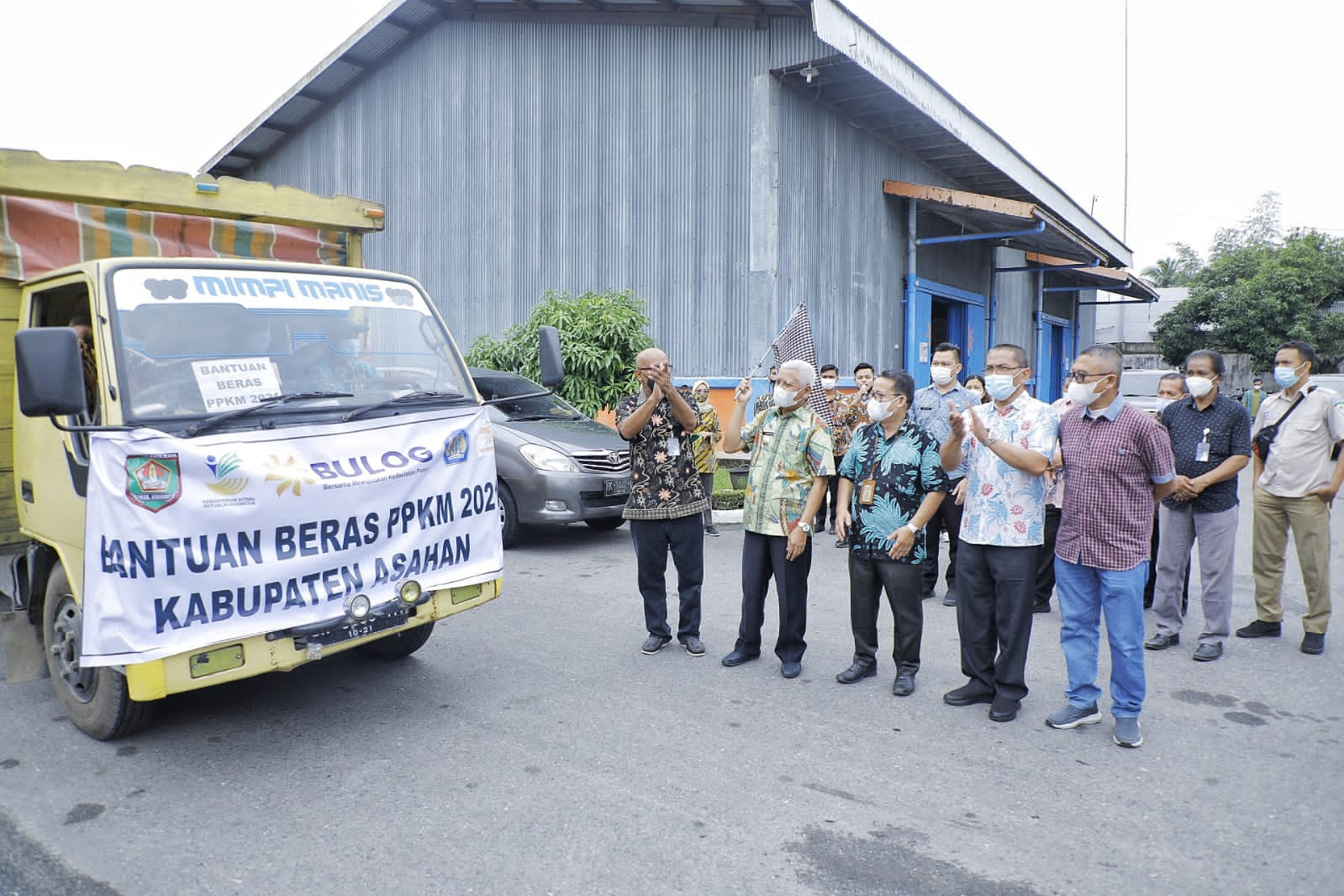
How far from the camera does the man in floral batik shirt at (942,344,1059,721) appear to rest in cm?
465

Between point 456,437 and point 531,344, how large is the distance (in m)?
9.06

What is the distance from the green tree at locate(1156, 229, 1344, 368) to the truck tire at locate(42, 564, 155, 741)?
3617 centimetres

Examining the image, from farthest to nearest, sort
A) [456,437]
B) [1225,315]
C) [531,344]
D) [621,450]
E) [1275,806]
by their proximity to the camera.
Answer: [1225,315]
[531,344]
[621,450]
[456,437]
[1275,806]

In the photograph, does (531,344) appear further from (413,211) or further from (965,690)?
(965,690)

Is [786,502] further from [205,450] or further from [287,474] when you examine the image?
[205,450]

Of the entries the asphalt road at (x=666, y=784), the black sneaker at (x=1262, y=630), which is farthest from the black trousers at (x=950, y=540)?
the black sneaker at (x=1262, y=630)

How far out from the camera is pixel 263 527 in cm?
395

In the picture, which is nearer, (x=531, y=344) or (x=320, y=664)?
(x=320, y=664)

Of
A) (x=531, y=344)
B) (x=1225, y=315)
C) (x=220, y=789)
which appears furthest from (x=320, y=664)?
(x=1225, y=315)

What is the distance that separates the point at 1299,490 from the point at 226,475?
609cm

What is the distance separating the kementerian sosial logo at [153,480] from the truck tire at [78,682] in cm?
89

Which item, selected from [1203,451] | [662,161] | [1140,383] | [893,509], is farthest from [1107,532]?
[1140,383]

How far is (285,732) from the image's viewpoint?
4.51 metres

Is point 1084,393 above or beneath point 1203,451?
above
